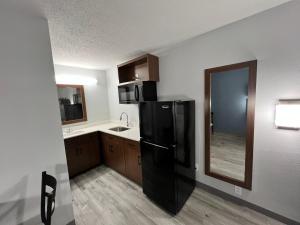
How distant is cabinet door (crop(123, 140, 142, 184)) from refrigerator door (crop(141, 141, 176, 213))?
23 centimetres

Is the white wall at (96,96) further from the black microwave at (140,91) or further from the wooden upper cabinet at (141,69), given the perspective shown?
the black microwave at (140,91)

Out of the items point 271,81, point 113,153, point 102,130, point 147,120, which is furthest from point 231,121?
point 102,130

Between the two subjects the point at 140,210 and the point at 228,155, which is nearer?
the point at 140,210

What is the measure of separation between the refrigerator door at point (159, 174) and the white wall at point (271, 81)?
91 centimetres

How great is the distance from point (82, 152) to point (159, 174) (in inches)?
72.9

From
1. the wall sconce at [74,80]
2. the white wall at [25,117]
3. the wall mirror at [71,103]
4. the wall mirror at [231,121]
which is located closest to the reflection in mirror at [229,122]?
the wall mirror at [231,121]

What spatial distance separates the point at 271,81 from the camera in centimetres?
154

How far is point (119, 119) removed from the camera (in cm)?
376

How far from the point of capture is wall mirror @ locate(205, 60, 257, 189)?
5.72 ft

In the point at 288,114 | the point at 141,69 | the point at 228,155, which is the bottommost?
the point at 228,155

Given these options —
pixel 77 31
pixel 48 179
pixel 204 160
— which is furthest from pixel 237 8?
pixel 48 179

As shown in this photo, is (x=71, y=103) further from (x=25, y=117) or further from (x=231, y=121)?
(x=231, y=121)

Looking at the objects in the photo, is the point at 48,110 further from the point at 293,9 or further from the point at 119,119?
the point at 293,9

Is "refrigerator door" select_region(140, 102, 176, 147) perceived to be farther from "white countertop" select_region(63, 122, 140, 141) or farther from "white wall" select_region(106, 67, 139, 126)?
"white wall" select_region(106, 67, 139, 126)
